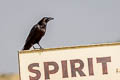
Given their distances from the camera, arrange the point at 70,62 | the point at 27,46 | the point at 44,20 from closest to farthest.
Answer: the point at 70,62, the point at 27,46, the point at 44,20

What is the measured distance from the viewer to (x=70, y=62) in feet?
20.2

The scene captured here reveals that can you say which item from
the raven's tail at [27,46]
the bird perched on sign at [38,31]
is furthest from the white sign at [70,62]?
the bird perched on sign at [38,31]

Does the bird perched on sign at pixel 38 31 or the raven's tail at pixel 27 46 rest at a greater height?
the bird perched on sign at pixel 38 31

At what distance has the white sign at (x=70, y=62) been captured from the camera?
6098 mm

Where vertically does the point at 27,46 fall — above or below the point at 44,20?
below

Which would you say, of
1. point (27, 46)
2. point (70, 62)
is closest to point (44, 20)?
point (27, 46)

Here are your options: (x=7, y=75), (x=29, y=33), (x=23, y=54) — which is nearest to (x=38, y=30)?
(x=29, y=33)

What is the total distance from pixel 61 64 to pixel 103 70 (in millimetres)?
458

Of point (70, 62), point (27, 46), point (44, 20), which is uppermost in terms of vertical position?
point (44, 20)

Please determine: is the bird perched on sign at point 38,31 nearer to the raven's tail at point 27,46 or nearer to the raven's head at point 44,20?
the raven's head at point 44,20

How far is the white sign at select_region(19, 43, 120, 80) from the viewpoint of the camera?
6.10 m

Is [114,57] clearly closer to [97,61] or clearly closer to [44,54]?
[97,61]

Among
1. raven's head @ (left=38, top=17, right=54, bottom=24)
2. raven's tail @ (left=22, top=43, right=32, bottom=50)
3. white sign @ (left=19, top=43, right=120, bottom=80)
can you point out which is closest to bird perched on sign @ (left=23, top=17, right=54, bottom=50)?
raven's head @ (left=38, top=17, right=54, bottom=24)

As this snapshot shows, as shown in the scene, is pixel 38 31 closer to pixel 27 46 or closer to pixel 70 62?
pixel 27 46
